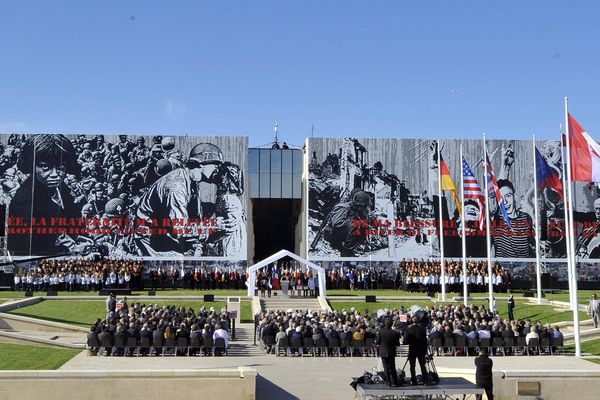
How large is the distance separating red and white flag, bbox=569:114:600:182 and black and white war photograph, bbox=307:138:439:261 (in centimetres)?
3016

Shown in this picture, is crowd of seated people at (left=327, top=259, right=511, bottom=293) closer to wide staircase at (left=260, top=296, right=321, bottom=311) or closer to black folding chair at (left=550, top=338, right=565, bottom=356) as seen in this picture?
wide staircase at (left=260, top=296, right=321, bottom=311)

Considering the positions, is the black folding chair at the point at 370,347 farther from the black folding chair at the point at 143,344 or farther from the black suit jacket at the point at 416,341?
the black suit jacket at the point at 416,341

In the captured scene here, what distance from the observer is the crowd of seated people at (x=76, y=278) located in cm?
4297

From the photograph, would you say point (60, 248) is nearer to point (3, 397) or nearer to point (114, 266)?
point (114, 266)

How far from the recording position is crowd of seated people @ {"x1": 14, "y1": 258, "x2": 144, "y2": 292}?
4297 centimetres

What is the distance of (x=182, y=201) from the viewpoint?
51.8 meters

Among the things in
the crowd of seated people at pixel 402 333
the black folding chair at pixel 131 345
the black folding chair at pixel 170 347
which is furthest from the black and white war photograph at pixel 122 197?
the black folding chair at pixel 131 345

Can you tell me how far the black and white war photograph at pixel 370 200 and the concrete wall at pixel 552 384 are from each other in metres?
35.1

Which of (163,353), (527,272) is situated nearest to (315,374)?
(163,353)

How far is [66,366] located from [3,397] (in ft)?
15.9

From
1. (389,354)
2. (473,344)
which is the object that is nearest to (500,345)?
(473,344)

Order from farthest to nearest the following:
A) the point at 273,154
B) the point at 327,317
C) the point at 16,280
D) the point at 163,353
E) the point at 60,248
→ the point at 273,154 → the point at 60,248 → the point at 16,280 → the point at 327,317 → the point at 163,353

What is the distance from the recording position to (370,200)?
172 feet

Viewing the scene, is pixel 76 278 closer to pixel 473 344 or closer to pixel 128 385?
pixel 473 344
